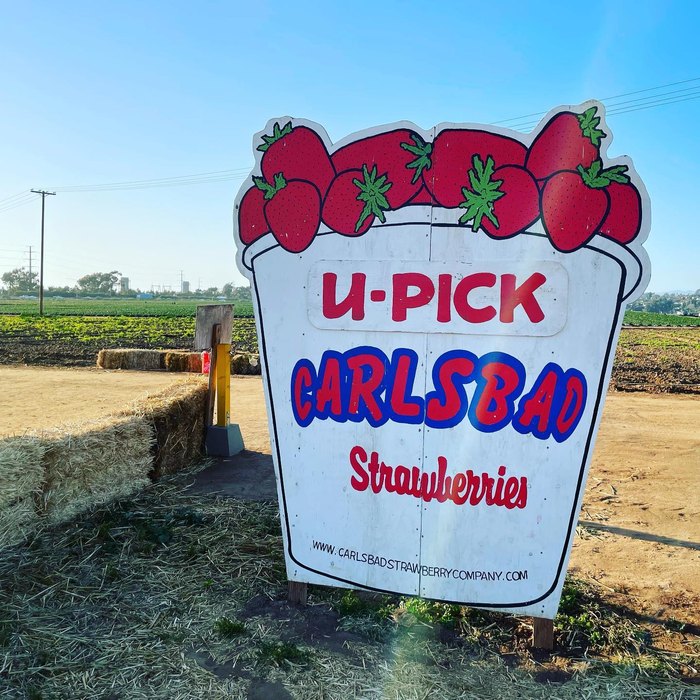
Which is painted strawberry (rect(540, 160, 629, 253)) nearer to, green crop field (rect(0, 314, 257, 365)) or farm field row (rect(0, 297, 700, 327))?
green crop field (rect(0, 314, 257, 365))

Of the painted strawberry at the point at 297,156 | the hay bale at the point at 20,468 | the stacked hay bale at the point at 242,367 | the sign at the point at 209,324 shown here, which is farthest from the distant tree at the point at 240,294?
the painted strawberry at the point at 297,156

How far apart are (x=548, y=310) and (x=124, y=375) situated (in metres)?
14.8

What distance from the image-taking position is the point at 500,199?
3.17 meters

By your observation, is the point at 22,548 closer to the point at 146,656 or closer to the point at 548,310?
the point at 146,656

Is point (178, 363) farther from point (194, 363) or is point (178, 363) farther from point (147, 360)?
point (147, 360)

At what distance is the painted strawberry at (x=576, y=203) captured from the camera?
3.04 m

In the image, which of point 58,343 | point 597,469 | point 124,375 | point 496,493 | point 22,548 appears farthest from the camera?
point 58,343

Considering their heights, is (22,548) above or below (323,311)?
below

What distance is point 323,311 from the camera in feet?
11.6

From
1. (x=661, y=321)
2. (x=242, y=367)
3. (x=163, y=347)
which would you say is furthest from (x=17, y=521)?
(x=661, y=321)

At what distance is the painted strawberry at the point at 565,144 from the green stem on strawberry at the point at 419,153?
0.51 m

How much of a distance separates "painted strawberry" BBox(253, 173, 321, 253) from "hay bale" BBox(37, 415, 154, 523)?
111 inches

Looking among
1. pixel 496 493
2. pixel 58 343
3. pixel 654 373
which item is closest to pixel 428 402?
pixel 496 493

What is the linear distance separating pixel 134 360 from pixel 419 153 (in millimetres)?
15842
